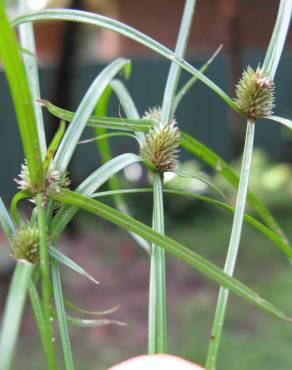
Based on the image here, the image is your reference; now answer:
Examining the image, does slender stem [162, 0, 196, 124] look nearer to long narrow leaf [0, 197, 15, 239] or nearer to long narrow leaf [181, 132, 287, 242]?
long narrow leaf [181, 132, 287, 242]

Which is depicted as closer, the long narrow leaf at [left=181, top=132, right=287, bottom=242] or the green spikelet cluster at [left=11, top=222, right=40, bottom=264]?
the green spikelet cluster at [left=11, top=222, right=40, bottom=264]

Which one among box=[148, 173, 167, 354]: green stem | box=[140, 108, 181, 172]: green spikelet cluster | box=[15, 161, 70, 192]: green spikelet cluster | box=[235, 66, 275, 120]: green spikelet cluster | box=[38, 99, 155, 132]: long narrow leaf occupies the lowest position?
box=[148, 173, 167, 354]: green stem

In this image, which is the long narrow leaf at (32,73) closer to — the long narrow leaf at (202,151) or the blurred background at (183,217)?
the long narrow leaf at (202,151)

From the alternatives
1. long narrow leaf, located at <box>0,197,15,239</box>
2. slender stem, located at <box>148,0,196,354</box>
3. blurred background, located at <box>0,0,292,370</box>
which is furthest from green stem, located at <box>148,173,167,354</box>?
blurred background, located at <box>0,0,292,370</box>

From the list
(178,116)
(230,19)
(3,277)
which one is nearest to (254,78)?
(3,277)

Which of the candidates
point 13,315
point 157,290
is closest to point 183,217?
point 157,290

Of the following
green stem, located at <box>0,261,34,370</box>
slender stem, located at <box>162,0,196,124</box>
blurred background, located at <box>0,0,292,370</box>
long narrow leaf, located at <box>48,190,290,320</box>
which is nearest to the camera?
green stem, located at <box>0,261,34,370</box>
